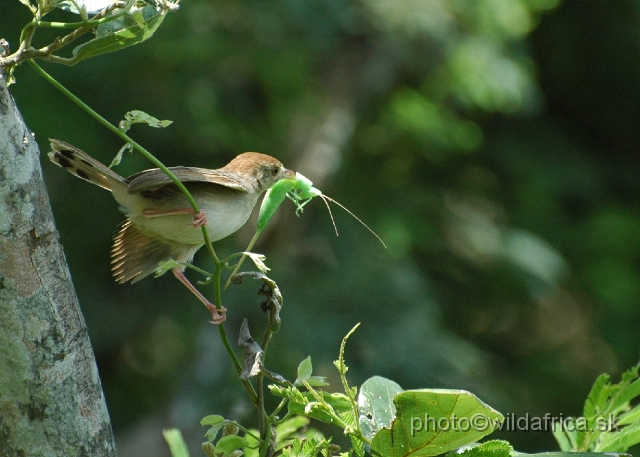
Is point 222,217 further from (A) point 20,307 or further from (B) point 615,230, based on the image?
(B) point 615,230

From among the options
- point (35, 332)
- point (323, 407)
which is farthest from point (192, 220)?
point (323, 407)

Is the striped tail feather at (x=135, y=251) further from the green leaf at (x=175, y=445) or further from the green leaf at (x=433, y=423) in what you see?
the green leaf at (x=433, y=423)

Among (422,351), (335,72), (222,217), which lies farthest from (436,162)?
(222,217)

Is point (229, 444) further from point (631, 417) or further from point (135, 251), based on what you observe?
point (135, 251)

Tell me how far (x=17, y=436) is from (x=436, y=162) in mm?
6597

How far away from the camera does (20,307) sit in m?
1.35

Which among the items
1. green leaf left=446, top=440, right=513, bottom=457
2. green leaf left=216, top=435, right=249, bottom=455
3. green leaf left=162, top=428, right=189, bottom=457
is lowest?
green leaf left=162, top=428, right=189, bottom=457

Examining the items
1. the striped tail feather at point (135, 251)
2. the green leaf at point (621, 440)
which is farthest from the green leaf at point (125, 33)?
the striped tail feather at point (135, 251)

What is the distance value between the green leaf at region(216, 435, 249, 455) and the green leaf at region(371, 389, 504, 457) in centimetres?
27

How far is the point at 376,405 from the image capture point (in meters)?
1.49

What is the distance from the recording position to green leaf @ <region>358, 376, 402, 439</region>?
1.43m

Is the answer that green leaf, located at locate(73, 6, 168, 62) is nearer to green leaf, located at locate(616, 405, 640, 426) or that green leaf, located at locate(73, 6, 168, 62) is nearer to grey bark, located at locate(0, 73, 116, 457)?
grey bark, located at locate(0, 73, 116, 457)

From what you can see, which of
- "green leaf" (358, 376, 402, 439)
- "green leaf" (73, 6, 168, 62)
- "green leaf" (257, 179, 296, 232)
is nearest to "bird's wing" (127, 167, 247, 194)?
"green leaf" (257, 179, 296, 232)

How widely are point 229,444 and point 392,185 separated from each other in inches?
240
